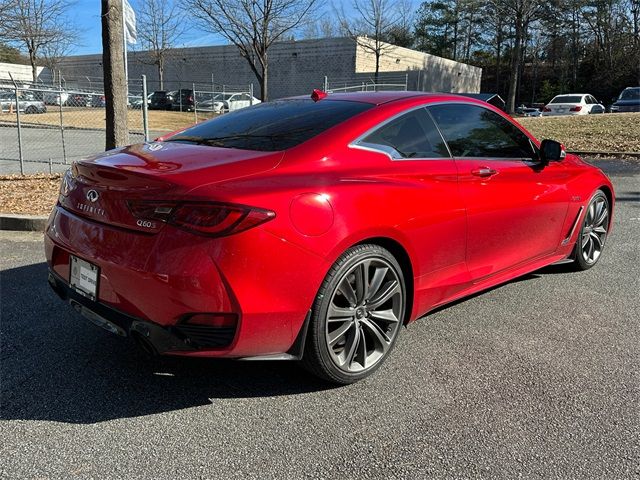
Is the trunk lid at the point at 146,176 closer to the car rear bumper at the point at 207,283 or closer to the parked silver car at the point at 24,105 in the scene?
the car rear bumper at the point at 207,283

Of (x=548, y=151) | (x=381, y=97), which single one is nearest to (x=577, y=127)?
(x=548, y=151)

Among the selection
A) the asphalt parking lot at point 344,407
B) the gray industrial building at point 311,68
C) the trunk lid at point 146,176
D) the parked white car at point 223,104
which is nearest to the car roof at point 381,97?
the trunk lid at point 146,176

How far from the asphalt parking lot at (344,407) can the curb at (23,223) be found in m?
2.58

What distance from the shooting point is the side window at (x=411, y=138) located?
10.6 ft

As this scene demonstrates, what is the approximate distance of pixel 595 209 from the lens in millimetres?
5102

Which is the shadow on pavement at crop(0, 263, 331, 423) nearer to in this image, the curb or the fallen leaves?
the curb

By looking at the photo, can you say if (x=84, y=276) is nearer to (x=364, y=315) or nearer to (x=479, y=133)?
(x=364, y=315)

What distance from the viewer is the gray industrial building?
140 ft

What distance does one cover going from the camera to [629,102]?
29391mm

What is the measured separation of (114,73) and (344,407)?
7213mm

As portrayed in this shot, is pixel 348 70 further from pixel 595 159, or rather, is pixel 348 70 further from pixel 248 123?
pixel 248 123

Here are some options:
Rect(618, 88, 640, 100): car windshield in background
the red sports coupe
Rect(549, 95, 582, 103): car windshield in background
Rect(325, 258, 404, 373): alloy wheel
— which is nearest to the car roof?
the red sports coupe

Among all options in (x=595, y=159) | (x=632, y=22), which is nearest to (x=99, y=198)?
(x=595, y=159)

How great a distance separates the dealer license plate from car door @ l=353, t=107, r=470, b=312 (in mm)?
1534
